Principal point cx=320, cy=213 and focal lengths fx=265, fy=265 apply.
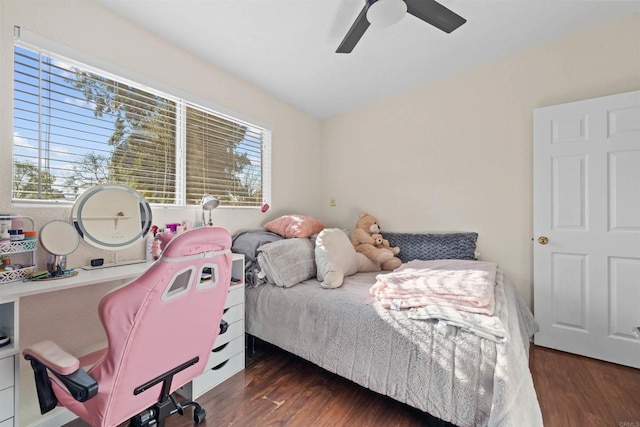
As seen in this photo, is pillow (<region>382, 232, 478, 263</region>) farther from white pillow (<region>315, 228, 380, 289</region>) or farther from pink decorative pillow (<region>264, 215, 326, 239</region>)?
pink decorative pillow (<region>264, 215, 326, 239</region>)

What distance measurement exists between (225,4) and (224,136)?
1004mm

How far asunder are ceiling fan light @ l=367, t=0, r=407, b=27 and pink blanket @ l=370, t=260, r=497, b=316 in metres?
1.54

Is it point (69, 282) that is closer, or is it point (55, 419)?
point (69, 282)

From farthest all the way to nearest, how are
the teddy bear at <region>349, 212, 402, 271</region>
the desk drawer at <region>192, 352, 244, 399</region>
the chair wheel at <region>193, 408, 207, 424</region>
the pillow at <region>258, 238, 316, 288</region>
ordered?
the teddy bear at <region>349, 212, 402, 271</region> < the pillow at <region>258, 238, 316, 288</region> < the desk drawer at <region>192, 352, 244, 399</region> < the chair wheel at <region>193, 408, 207, 424</region>

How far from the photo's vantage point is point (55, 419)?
1404 mm

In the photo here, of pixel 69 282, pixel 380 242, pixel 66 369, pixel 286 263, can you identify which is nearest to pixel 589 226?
pixel 380 242

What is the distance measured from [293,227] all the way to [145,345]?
164cm

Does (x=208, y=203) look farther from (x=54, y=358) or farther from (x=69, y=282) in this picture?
(x=54, y=358)

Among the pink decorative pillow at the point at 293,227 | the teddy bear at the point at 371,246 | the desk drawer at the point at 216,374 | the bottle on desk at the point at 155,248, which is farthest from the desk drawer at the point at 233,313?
the teddy bear at the point at 371,246

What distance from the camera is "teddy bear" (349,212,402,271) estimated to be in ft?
8.64

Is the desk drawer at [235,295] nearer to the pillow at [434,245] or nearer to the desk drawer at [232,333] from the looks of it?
the desk drawer at [232,333]

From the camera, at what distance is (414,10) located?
1.45m

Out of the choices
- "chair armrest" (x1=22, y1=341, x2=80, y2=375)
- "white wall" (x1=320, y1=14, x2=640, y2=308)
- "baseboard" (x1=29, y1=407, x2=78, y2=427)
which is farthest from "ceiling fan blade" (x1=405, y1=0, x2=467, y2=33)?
"baseboard" (x1=29, y1=407, x2=78, y2=427)

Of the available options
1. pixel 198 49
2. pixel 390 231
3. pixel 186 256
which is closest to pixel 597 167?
pixel 390 231
